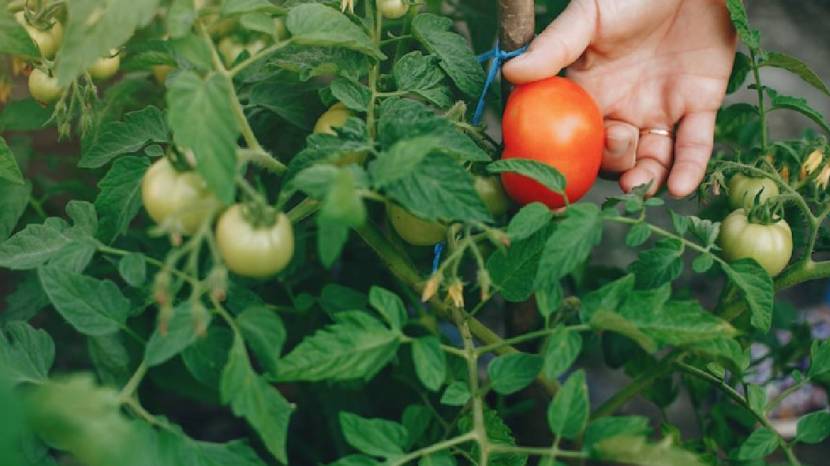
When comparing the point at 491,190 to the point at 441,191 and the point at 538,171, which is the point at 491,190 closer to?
the point at 538,171

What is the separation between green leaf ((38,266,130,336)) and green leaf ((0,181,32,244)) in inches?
10.3

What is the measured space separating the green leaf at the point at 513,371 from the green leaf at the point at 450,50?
0.35 m

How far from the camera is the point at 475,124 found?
1.10 metres

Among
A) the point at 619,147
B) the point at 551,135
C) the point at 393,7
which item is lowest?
the point at 619,147

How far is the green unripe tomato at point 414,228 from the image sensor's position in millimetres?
949

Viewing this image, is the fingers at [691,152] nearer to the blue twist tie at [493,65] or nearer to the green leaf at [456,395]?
the blue twist tie at [493,65]

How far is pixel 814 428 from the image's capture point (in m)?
0.94

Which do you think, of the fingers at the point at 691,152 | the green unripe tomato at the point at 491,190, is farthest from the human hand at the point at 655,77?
the green unripe tomato at the point at 491,190

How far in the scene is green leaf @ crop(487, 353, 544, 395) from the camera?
2.76 feet

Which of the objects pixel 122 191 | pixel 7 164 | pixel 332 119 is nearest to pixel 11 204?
pixel 7 164

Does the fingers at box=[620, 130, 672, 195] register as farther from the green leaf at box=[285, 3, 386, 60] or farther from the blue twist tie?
the green leaf at box=[285, 3, 386, 60]

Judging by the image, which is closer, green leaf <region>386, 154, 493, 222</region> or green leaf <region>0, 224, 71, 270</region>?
green leaf <region>386, 154, 493, 222</region>

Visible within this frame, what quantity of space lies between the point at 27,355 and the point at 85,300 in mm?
82

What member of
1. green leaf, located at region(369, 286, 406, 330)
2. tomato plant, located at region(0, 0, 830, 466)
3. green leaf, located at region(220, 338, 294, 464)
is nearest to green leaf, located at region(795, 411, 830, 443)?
tomato plant, located at region(0, 0, 830, 466)
